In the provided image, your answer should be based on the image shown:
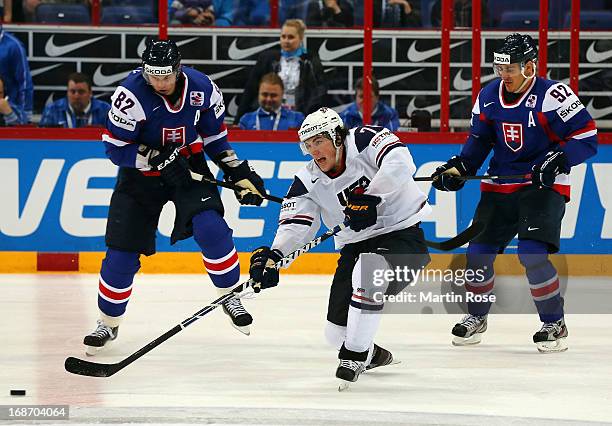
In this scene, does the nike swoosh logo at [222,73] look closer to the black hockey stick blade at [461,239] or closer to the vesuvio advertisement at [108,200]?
the vesuvio advertisement at [108,200]

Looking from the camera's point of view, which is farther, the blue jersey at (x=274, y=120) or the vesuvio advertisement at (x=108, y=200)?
the blue jersey at (x=274, y=120)

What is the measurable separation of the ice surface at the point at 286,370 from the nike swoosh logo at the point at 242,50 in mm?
1874

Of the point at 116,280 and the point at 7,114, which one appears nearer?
the point at 116,280

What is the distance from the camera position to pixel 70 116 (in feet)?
25.3

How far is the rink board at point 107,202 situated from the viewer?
762cm

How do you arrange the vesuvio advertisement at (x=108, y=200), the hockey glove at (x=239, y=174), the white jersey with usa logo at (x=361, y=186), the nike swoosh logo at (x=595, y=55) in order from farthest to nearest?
1. the nike swoosh logo at (x=595, y=55)
2. the vesuvio advertisement at (x=108, y=200)
3. the hockey glove at (x=239, y=174)
4. the white jersey with usa logo at (x=361, y=186)

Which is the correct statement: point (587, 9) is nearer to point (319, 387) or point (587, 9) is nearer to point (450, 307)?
point (450, 307)

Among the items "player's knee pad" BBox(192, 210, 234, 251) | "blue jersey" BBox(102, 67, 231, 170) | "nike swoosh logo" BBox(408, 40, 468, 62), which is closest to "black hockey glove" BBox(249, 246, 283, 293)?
"player's knee pad" BBox(192, 210, 234, 251)

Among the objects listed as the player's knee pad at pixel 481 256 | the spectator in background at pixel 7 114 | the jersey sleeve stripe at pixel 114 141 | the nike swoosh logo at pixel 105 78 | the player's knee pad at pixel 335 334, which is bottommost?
the player's knee pad at pixel 335 334

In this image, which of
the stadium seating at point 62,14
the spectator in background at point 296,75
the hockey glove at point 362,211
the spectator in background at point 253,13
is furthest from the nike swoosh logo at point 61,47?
the hockey glove at point 362,211

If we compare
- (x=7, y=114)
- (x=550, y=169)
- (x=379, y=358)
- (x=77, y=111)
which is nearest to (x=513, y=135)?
(x=550, y=169)

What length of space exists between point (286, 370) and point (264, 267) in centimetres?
52

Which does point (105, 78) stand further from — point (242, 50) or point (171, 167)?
point (171, 167)

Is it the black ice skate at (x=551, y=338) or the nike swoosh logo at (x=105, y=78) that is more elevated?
the nike swoosh logo at (x=105, y=78)
